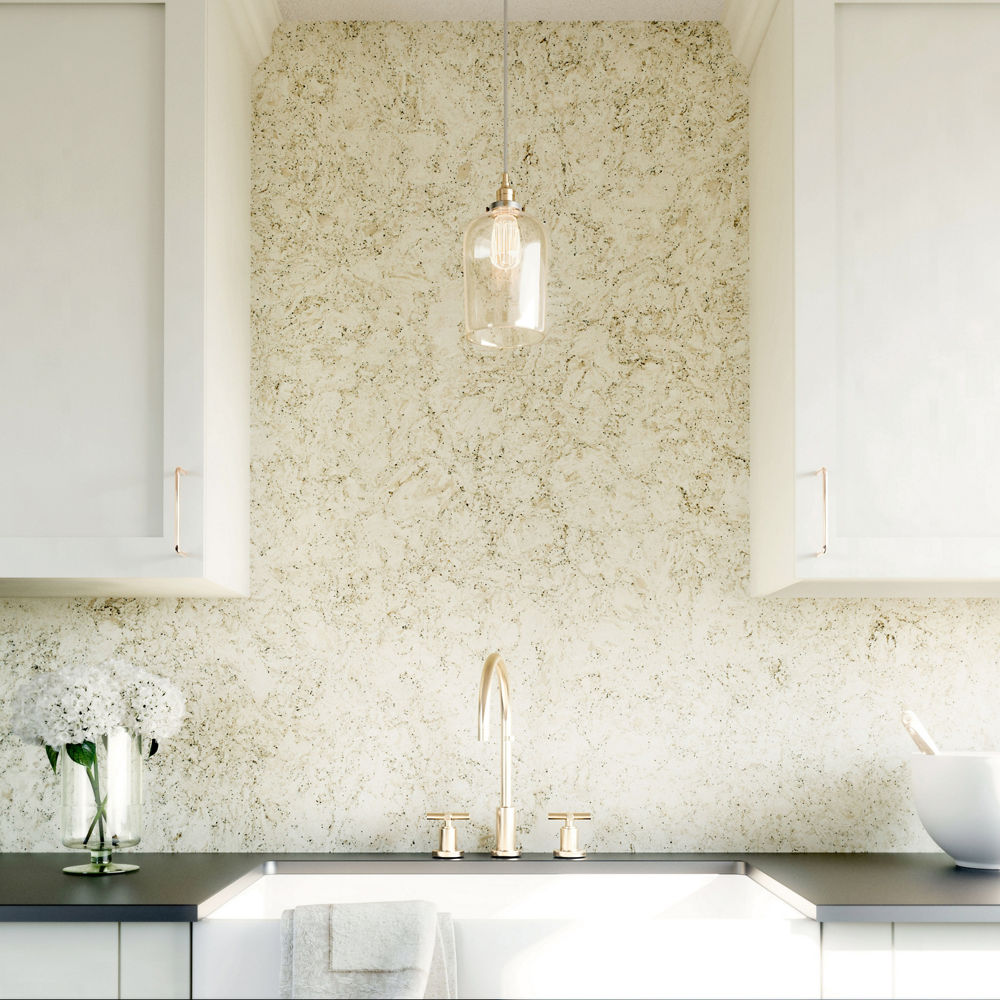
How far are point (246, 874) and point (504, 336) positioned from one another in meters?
0.96

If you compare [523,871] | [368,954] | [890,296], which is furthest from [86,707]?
[890,296]

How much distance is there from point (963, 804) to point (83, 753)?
1.43 metres

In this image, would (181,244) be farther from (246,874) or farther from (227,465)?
(246,874)

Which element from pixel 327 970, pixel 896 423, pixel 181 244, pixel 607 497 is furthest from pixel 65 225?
pixel 896 423

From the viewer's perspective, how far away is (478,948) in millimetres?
1586

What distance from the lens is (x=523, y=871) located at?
6.59 feet

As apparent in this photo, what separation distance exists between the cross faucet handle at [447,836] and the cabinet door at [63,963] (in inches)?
24.5

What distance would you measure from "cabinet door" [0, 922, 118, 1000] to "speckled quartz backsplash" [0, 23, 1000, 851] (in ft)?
1.78

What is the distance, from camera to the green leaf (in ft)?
6.23

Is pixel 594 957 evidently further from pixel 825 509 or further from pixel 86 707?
pixel 86 707

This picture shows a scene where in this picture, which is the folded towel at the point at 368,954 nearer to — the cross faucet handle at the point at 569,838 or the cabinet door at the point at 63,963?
the cabinet door at the point at 63,963

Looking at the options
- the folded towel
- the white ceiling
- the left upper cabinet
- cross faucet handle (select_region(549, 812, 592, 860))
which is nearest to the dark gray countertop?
cross faucet handle (select_region(549, 812, 592, 860))

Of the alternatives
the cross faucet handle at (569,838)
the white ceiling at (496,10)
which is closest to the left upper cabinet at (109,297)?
the white ceiling at (496,10)

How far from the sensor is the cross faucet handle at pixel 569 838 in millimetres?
2041
